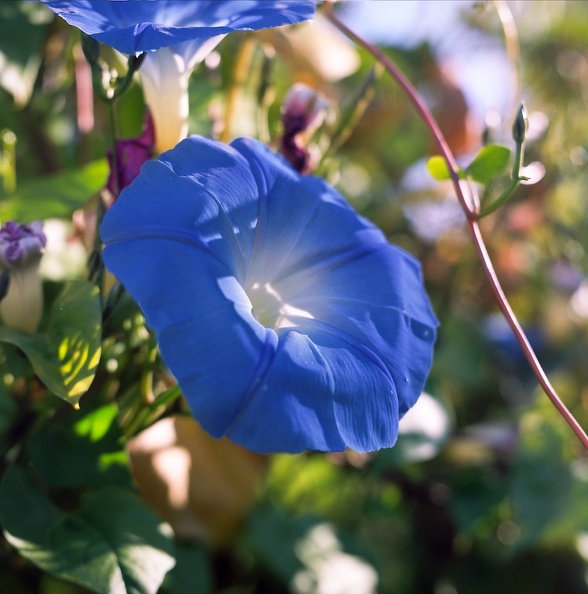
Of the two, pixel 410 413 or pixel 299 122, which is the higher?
pixel 299 122

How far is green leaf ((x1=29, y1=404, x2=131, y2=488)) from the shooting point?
0.52m

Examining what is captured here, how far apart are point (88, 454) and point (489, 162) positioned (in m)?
0.33

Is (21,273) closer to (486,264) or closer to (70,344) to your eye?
(70,344)

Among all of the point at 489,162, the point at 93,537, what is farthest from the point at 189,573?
the point at 489,162

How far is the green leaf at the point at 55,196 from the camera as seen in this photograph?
1.94 feet

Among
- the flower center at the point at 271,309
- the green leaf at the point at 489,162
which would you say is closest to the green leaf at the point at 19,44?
the flower center at the point at 271,309

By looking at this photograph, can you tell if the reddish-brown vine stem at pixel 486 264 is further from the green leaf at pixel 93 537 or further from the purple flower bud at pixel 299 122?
the green leaf at pixel 93 537

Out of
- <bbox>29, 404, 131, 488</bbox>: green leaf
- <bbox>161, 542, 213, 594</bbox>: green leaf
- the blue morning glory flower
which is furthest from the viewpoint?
<bbox>161, 542, 213, 594</bbox>: green leaf

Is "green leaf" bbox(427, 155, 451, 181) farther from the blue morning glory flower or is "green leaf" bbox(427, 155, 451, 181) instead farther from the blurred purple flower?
the blurred purple flower

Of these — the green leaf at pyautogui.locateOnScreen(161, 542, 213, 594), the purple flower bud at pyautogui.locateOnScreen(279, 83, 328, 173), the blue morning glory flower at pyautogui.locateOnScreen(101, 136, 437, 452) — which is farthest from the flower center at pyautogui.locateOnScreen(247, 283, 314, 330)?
the green leaf at pyautogui.locateOnScreen(161, 542, 213, 594)

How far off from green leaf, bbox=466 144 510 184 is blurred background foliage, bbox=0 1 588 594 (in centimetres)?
8

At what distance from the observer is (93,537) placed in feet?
1.67

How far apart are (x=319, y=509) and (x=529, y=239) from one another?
52 centimetres

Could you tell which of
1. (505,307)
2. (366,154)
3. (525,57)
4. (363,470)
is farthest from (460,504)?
(525,57)
